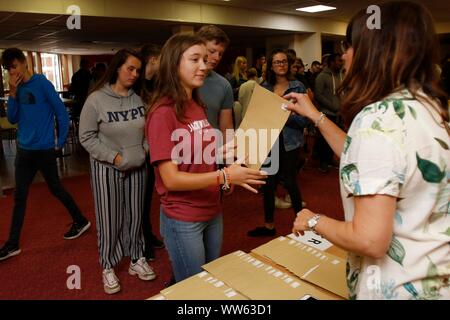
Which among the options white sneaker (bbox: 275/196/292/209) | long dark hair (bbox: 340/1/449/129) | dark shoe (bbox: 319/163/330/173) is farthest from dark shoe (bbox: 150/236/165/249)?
dark shoe (bbox: 319/163/330/173)

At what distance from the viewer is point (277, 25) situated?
992 cm

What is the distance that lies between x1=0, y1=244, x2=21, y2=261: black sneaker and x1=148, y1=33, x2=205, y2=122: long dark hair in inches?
85.1

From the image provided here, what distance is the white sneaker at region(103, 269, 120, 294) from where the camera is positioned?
231cm

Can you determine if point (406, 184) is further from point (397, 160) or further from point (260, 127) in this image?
point (260, 127)

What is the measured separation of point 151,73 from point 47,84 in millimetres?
874

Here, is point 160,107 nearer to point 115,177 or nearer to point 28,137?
point 115,177

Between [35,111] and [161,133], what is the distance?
191cm

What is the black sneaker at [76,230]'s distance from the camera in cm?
320

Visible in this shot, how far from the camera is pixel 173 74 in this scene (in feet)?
4.52

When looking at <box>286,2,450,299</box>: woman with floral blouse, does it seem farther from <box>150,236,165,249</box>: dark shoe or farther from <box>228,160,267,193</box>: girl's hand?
<box>150,236,165,249</box>: dark shoe

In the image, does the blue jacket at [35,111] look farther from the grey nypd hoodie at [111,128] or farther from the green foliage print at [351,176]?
the green foliage print at [351,176]

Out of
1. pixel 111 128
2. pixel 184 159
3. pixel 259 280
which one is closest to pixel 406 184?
pixel 259 280

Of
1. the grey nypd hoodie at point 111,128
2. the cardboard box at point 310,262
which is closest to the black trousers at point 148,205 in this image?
the grey nypd hoodie at point 111,128

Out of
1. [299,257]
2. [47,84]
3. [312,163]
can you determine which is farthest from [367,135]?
[312,163]
